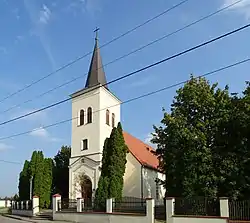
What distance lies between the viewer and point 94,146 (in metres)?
31.7

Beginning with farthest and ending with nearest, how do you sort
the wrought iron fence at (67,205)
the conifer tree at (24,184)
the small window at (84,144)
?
the conifer tree at (24,184)
the small window at (84,144)
the wrought iron fence at (67,205)

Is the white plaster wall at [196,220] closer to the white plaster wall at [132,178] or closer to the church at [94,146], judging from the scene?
the church at [94,146]

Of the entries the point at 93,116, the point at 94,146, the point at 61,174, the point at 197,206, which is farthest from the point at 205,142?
the point at 61,174

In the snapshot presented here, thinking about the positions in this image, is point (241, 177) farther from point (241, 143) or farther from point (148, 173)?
point (148, 173)

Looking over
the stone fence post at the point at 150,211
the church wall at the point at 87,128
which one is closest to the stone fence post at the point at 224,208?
the stone fence post at the point at 150,211

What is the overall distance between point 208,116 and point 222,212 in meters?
6.97

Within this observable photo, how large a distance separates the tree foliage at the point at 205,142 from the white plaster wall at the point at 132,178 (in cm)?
691

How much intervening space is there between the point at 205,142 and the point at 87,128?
42.6 ft

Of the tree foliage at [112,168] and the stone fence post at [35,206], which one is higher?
the tree foliage at [112,168]

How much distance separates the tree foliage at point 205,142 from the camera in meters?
21.1

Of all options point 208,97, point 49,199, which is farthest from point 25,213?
point 208,97

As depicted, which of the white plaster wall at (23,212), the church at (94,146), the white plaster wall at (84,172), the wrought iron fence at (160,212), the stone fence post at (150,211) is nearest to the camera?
the stone fence post at (150,211)

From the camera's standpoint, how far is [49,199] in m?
36.1

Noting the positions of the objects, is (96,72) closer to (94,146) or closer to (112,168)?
(94,146)
